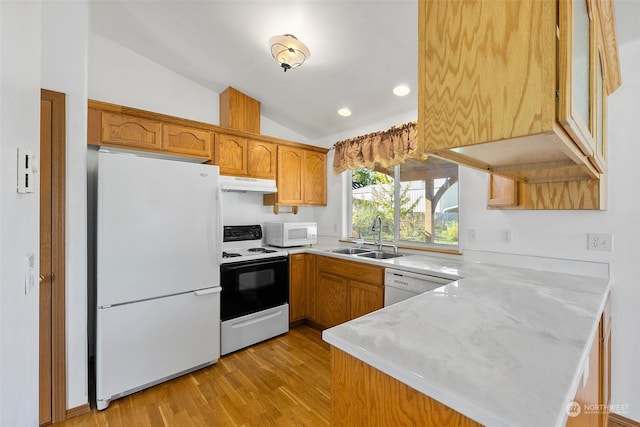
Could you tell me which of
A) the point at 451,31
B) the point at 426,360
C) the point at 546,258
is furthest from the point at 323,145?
the point at 426,360

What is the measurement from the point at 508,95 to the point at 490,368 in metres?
0.72

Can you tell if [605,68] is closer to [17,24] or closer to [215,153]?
[17,24]

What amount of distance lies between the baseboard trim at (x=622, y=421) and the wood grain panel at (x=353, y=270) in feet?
5.20

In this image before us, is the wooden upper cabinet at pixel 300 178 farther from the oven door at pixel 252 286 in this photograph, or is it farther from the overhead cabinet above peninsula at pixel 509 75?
the overhead cabinet above peninsula at pixel 509 75

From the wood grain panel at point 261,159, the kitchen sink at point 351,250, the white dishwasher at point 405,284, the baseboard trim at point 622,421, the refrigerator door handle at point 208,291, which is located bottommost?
the baseboard trim at point 622,421

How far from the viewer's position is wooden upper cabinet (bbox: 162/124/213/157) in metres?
2.41

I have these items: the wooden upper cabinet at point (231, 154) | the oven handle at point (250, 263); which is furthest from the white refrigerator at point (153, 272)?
the wooden upper cabinet at point (231, 154)

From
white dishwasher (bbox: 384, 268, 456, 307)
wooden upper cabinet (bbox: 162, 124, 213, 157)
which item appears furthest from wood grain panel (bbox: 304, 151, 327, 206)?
white dishwasher (bbox: 384, 268, 456, 307)

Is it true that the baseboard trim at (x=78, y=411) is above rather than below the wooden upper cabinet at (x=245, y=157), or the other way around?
below

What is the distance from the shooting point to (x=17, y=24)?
729mm

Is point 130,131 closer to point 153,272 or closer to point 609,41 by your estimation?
point 153,272

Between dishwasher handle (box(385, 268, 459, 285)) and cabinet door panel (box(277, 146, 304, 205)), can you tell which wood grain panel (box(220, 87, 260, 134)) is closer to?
cabinet door panel (box(277, 146, 304, 205))

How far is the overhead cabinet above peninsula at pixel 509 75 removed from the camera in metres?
0.67

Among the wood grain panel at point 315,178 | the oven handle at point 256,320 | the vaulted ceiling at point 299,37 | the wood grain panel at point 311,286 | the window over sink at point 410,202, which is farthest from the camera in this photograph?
the wood grain panel at point 315,178
